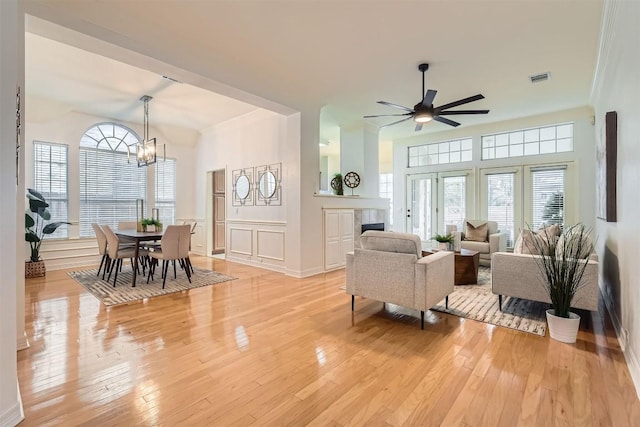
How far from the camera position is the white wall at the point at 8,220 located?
1.51 meters

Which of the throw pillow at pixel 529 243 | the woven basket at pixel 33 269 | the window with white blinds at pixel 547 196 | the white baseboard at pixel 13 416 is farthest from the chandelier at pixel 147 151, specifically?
the window with white blinds at pixel 547 196

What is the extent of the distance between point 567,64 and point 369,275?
3.76 metres

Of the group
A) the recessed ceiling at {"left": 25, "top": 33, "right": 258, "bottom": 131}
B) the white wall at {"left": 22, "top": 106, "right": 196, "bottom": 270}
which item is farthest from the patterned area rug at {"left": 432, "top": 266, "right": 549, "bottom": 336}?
the white wall at {"left": 22, "top": 106, "right": 196, "bottom": 270}

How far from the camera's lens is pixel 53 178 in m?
5.61

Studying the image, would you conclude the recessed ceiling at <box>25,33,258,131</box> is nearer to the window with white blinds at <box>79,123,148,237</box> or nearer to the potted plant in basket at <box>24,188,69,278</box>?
the window with white blinds at <box>79,123,148,237</box>

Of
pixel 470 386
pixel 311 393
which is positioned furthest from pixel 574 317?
pixel 311 393

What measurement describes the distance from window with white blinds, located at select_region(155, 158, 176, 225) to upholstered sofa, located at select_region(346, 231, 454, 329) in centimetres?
557

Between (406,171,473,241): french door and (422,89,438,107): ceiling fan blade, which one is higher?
(422,89,438,107): ceiling fan blade

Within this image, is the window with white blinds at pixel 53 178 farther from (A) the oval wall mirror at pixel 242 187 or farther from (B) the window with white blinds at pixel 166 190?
(A) the oval wall mirror at pixel 242 187

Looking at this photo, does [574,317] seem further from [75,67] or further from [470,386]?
[75,67]

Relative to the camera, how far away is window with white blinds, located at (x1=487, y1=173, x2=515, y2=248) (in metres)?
6.23

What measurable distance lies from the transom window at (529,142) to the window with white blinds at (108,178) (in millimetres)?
7464

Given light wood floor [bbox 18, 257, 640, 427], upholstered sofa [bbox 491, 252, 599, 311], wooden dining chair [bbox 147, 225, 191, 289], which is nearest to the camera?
light wood floor [bbox 18, 257, 640, 427]

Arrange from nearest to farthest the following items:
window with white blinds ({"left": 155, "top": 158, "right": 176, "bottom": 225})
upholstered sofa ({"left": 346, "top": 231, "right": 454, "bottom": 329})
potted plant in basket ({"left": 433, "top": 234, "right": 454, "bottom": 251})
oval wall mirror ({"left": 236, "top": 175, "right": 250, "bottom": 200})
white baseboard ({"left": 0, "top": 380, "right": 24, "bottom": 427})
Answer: white baseboard ({"left": 0, "top": 380, "right": 24, "bottom": 427}) → upholstered sofa ({"left": 346, "top": 231, "right": 454, "bottom": 329}) → potted plant in basket ({"left": 433, "top": 234, "right": 454, "bottom": 251}) → oval wall mirror ({"left": 236, "top": 175, "right": 250, "bottom": 200}) → window with white blinds ({"left": 155, "top": 158, "right": 176, "bottom": 225})
